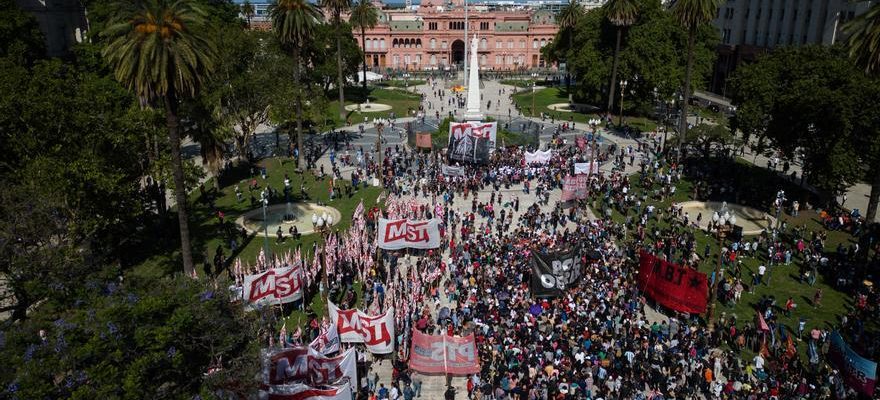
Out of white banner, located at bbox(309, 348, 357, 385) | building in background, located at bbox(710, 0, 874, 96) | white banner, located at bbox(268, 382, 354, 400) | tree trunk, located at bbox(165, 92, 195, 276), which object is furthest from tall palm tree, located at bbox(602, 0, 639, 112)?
white banner, located at bbox(268, 382, 354, 400)

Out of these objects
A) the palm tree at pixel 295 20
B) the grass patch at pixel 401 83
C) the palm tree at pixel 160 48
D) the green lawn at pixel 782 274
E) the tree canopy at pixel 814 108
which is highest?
the palm tree at pixel 295 20

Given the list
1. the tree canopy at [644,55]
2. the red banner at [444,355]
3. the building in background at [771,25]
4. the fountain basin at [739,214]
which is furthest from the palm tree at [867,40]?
the tree canopy at [644,55]

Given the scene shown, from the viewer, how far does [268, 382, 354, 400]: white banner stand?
18.2m

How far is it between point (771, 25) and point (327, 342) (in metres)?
74.2

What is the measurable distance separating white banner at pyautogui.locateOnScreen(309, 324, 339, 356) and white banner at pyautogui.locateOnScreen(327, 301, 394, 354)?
1.07 m

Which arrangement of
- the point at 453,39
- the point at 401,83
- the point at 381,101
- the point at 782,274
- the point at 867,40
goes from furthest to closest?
the point at 453,39, the point at 401,83, the point at 381,101, the point at 782,274, the point at 867,40

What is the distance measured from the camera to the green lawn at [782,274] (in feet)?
92.7

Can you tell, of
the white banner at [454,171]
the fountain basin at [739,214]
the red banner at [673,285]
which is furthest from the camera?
the white banner at [454,171]

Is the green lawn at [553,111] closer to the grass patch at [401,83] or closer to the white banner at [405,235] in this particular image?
the grass patch at [401,83]

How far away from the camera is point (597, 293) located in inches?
1104

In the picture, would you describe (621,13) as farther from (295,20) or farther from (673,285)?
(673,285)

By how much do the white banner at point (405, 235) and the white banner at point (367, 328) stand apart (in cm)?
894

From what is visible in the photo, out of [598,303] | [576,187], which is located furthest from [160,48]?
[576,187]

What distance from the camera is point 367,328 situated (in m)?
23.2
